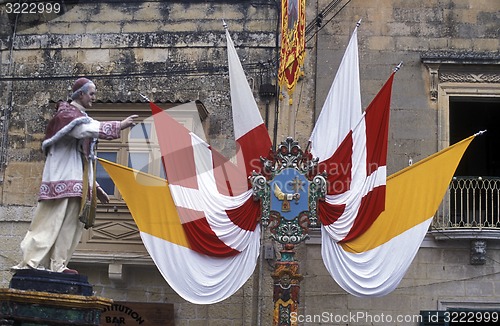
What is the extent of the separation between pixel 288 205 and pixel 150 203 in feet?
5.77

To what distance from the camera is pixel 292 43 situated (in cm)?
1318

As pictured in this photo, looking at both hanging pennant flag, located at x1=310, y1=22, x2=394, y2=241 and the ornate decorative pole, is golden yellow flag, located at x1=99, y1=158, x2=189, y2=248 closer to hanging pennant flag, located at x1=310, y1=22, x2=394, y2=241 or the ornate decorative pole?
the ornate decorative pole

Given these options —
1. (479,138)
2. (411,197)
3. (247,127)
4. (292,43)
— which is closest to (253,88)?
(292,43)

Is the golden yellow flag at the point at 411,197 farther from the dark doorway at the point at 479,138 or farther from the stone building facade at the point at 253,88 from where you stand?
the dark doorway at the point at 479,138

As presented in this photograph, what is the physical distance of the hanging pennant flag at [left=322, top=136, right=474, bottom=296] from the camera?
12.4m

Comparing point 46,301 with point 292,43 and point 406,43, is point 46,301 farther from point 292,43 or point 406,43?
point 406,43

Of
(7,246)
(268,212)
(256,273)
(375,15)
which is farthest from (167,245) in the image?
(375,15)

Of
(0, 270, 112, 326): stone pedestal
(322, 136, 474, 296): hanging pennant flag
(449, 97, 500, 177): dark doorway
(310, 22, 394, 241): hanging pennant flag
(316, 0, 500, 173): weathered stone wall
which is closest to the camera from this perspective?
(0, 270, 112, 326): stone pedestal

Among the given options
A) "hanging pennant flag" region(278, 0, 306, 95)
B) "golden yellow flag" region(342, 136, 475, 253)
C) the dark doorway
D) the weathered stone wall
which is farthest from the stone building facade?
the dark doorway

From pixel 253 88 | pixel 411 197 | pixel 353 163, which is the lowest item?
pixel 411 197

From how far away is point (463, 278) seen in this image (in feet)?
47.2

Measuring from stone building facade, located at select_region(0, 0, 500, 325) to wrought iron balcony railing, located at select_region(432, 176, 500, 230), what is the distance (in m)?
0.10

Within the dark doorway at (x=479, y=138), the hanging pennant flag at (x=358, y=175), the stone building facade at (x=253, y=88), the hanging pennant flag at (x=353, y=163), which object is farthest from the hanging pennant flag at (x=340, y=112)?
the dark doorway at (x=479, y=138)

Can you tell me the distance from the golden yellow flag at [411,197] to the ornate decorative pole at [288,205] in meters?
0.66
